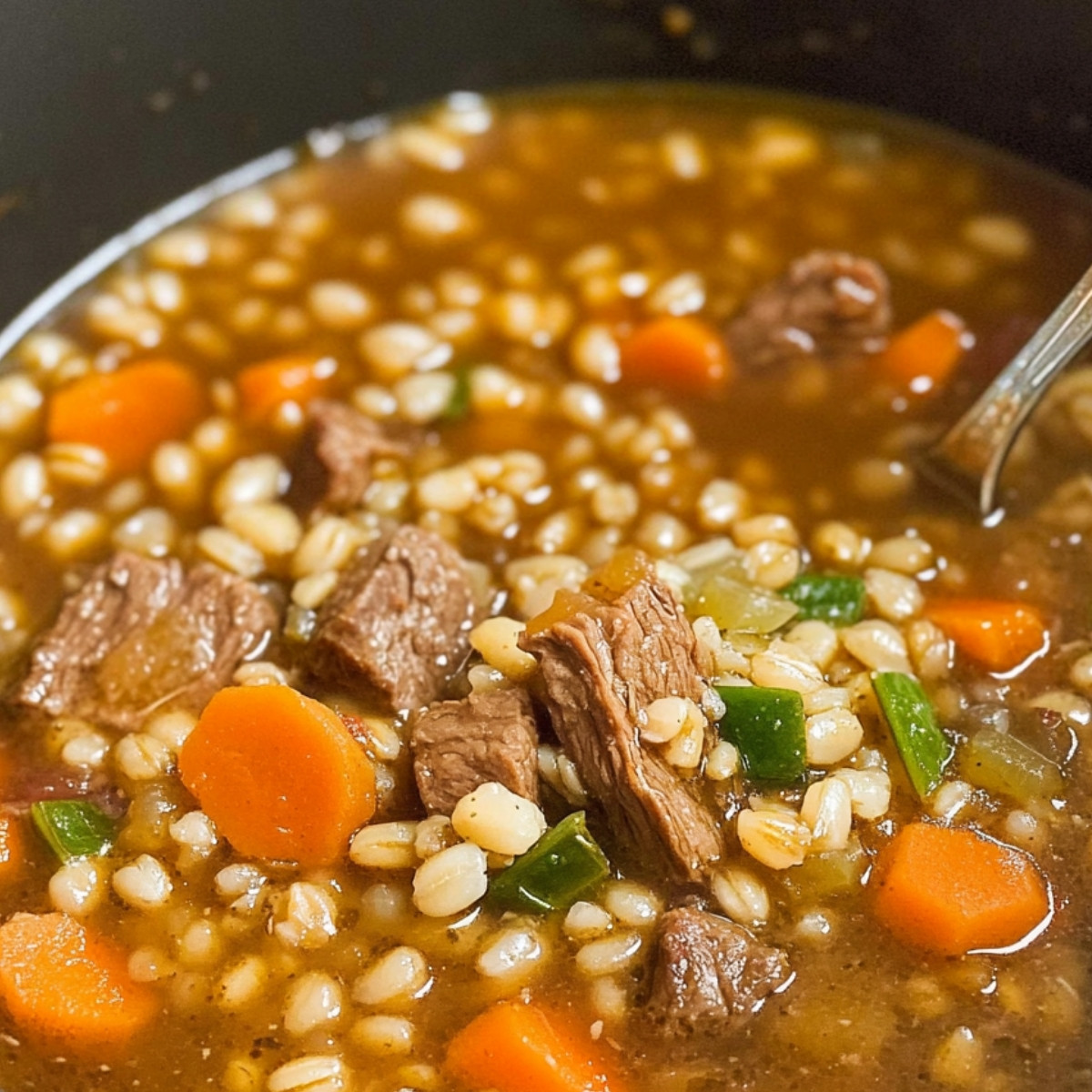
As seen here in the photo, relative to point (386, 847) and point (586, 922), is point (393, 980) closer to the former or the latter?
point (386, 847)

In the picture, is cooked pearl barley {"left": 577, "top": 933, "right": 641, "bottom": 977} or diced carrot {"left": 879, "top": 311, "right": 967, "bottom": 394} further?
diced carrot {"left": 879, "top": 311, "right": 967, "bottom": 394}

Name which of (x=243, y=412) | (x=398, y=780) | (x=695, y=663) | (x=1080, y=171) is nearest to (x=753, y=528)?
(x=695, y=663)

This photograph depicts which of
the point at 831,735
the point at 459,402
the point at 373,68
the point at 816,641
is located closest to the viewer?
the point at 831,735

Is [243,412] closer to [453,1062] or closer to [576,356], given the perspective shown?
[576,356]

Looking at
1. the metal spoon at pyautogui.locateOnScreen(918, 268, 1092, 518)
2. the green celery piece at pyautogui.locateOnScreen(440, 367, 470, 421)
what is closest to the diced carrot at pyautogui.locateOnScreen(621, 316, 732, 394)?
the green celery piece at pyautogui.locateOnScreen(440, 367, 470, 421)

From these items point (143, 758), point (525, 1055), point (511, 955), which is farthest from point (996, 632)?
point (143, 758)

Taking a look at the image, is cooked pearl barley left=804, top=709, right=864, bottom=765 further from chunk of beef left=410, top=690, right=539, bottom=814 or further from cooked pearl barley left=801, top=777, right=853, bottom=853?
chunk of beef left=410, top=690, right=539, bottom=814
